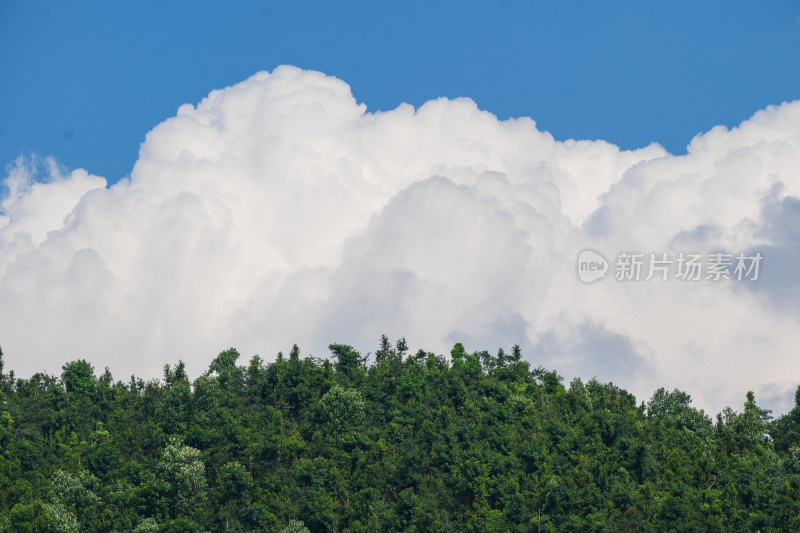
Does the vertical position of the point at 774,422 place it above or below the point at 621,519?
above

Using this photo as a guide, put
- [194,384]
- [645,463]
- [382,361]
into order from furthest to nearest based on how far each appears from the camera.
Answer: [382,361] → [194,384] → [645,463]

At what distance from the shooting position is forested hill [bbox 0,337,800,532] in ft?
360

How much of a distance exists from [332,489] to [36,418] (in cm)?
4198

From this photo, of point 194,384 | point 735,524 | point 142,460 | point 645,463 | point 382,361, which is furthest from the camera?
point 382,361

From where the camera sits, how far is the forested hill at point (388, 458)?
4318 inches

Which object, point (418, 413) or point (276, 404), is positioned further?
point (276, 404)

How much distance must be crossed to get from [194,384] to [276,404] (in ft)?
35.6

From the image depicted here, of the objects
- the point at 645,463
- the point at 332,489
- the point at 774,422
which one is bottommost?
the point at 332,489

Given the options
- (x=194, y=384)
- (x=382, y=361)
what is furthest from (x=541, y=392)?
(x=194, y=384)

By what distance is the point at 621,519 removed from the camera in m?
107

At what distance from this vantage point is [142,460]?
125250 millimetres

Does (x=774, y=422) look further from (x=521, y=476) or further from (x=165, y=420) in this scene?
(x=165, y=420)

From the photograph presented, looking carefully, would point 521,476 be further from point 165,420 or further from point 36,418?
point 36,418

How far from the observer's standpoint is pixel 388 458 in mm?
121250
